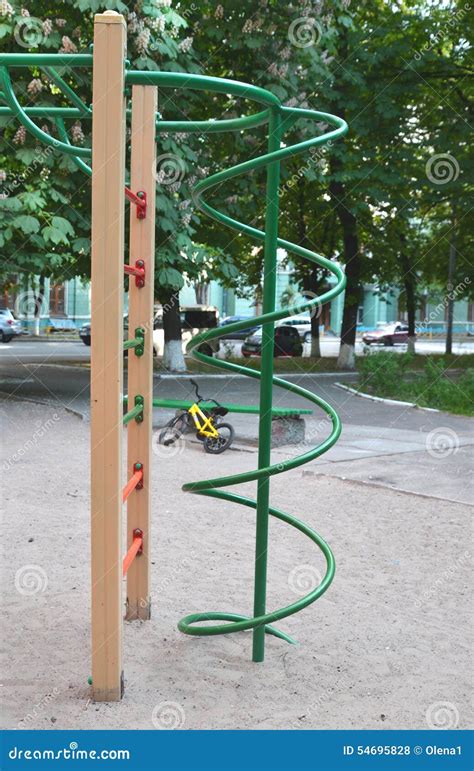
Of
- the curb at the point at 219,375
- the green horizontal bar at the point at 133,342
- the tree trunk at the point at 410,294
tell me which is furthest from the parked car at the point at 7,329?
the green horizontal bar at the point at 133,342

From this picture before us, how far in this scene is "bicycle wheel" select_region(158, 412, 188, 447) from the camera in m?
10.2

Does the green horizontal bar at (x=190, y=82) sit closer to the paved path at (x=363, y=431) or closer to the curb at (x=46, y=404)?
the paved path at (x=363, y=431)

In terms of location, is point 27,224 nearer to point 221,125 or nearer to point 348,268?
point 221,125

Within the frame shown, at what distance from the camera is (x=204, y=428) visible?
9727 millimetres

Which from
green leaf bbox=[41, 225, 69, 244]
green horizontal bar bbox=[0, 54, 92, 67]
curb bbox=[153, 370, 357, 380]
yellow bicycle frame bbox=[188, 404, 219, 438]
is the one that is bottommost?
curb bbox=[153, 370, 357, 380]

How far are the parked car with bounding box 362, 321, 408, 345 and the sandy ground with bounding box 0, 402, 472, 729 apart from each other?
126 ft

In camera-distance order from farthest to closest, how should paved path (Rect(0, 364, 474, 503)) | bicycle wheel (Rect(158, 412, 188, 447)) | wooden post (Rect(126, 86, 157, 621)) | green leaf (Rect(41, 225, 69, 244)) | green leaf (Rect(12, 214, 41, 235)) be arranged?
green leaf (Rect(41, 225, 69, 244))
green leaf (Rect(12, 214, 41, 235))
bicycle wheel (Rect(158, 412, 188, 447))
paved path (Rect(0, 364, 474, 503))
wooden post (Rect(126, 86, 157, 621))

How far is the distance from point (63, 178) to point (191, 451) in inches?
163

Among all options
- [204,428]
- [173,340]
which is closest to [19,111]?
[204,428]

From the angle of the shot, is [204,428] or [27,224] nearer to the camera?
[204,428]

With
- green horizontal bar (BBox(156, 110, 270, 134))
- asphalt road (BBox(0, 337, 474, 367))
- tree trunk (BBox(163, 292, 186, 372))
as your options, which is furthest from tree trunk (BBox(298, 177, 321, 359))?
green horizontal bar (BBox(156, 110, 270, 134))

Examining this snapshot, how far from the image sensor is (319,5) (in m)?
13.0

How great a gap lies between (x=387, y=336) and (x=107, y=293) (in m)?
43.4

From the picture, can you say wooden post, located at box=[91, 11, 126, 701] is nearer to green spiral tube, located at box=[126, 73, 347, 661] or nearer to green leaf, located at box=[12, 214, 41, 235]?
green spiral tube, located at box=[126, 73, 347, 661]
